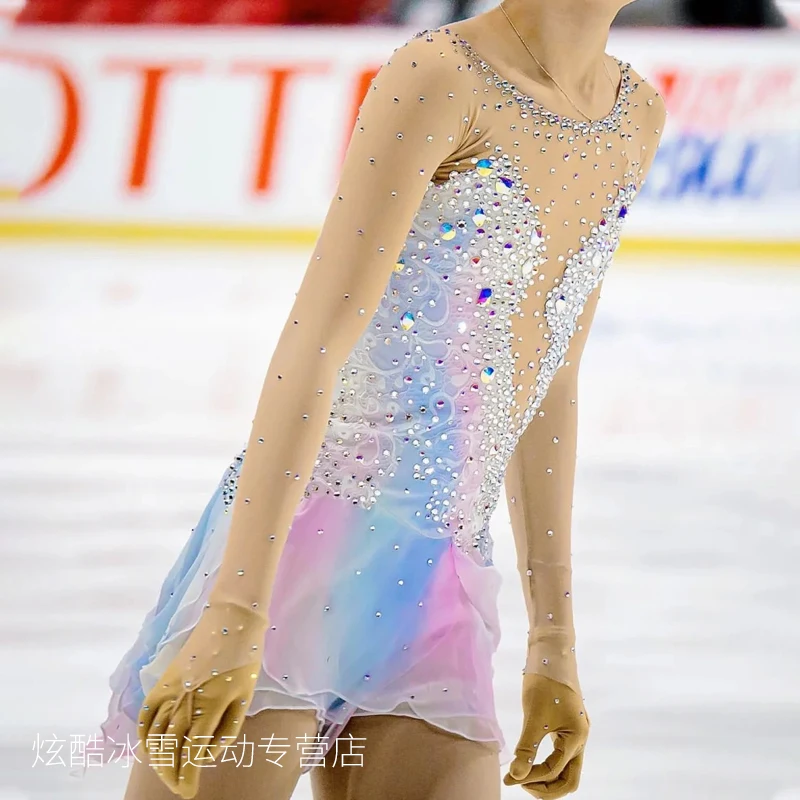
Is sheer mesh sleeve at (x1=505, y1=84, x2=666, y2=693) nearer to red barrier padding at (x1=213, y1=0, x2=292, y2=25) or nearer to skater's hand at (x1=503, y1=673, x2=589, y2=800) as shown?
skater's hand at (x1=503, y1=673, x2=589, y2=800)

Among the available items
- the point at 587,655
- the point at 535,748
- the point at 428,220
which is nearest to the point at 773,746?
the point at 587,655

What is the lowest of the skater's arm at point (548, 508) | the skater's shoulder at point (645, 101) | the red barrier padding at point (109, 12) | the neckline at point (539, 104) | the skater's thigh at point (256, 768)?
the skater's thigh at point (256, 768)

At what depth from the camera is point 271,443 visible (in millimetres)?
847

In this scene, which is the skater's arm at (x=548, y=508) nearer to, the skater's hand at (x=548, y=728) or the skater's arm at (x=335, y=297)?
the skater's hand at (x=548, y=728)

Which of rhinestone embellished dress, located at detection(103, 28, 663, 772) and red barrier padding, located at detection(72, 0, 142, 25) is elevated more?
red barrier padding, located at detection(72, 0, 142, 25)

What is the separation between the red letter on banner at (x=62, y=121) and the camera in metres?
6.55

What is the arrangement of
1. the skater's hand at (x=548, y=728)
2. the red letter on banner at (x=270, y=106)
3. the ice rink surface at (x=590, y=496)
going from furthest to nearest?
the red letter on banner at (x=270, y=106) < the ice rink surface at (x=590, y=496) < the skater's hand at (x=548, y=728)

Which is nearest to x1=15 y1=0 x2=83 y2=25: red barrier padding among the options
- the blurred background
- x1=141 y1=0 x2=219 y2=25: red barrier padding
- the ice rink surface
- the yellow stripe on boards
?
the blurred background

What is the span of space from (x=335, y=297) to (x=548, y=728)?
444 millimetres

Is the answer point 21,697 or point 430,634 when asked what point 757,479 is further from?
point 430,634

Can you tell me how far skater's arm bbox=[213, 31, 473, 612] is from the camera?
85cm

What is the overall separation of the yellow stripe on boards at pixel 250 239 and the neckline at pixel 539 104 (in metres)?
5.35

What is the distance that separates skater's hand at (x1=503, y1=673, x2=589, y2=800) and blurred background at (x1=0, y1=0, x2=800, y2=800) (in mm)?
391

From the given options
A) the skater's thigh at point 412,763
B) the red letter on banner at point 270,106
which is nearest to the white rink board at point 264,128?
the red letter on banner at point 270,106
